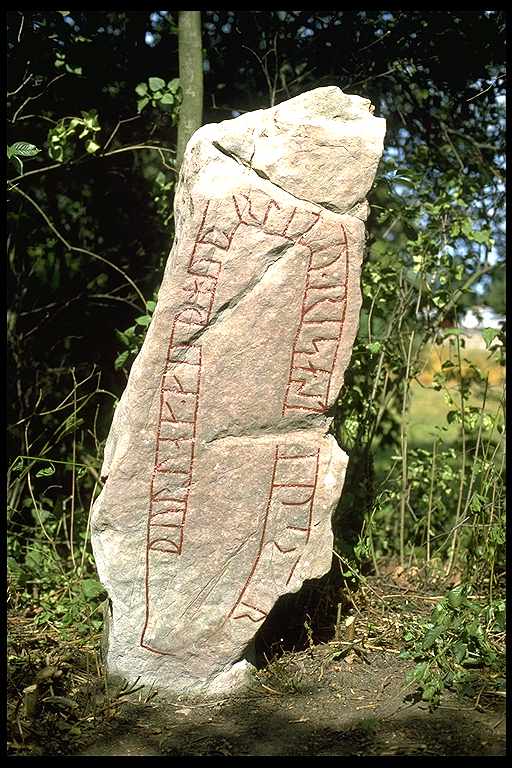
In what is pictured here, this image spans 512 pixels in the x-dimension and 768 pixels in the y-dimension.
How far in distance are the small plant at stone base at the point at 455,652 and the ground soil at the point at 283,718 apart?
0.05 meters

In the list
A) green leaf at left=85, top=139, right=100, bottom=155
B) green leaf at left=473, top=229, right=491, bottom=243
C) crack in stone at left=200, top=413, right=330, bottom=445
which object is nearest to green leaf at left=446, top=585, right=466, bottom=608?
crack in stone at left=200, top=413, right=330, bottom=445

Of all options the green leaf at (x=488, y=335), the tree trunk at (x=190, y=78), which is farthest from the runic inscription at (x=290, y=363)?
the tree trunk at (x=190, y=78)

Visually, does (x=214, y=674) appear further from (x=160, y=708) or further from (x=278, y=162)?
(x=278, y=162)

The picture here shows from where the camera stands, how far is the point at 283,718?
3006 mm

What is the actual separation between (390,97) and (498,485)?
76.5 inches

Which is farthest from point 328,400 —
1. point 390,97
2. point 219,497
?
point 390,97

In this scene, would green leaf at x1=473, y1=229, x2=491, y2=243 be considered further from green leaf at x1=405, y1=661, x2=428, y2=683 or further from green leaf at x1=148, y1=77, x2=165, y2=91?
green leaf at x1=405, y1=661, x2=428, y2=683

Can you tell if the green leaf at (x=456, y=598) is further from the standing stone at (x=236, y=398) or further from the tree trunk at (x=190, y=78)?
the tree trunk at (x=190, y=78)

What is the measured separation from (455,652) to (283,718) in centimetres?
60

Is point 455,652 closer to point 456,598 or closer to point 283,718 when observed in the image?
point 456,598

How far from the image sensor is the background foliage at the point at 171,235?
13.3 feet

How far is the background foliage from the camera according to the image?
404 cm

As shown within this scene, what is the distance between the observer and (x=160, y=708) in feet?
10.0

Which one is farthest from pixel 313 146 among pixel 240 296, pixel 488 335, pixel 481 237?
pixel 481 237
